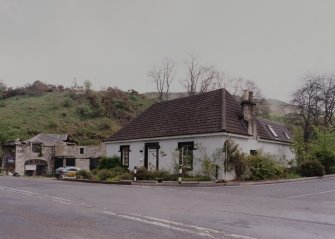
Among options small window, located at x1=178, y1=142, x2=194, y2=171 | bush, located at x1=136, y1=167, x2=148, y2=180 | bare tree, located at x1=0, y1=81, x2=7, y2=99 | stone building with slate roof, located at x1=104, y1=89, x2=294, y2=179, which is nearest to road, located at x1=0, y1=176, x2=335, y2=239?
bush, located at x1=136, y1=167, x2=148, y2=180

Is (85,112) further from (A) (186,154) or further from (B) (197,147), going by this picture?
(B) (197,147)

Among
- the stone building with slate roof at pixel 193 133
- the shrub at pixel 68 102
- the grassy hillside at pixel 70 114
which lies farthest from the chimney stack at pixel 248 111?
the shrub at pixel 68 102

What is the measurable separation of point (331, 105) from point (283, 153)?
26833 millimetres

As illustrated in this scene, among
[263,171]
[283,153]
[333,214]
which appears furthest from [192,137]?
[333,214]

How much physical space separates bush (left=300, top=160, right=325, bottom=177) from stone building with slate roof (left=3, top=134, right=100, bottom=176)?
108 ft

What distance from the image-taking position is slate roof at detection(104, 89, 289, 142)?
28.7m

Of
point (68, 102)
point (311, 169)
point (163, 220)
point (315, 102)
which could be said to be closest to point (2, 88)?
point (68, 102)

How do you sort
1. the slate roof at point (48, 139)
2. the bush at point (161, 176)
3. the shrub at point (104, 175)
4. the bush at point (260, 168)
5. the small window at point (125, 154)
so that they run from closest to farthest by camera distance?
the bush at point (161, 176) < the bush at point (260, 168) < the shrub at point (104, 175) < the small window at point (125, 154) < the slate roof at point (48, 139)

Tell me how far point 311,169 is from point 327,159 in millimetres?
4778

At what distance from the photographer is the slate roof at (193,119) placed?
2867 centimetres

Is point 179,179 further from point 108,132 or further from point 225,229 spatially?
point 108,132

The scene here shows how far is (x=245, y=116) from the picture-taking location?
30297mm

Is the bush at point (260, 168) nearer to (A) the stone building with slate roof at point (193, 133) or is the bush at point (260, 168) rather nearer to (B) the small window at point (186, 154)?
(A) the stone building with slate roof at point (193, 133)

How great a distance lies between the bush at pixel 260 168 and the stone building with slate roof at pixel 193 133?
55.9 inches
